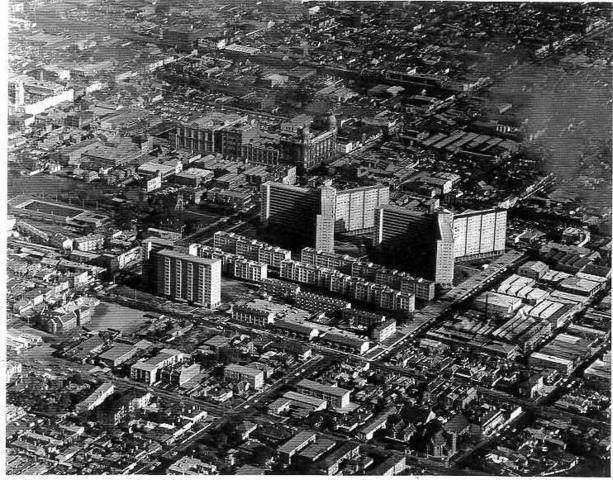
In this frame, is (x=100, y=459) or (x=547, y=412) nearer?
(x=100, y=459)

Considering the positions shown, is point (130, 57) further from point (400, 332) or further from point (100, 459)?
point (100, 459)

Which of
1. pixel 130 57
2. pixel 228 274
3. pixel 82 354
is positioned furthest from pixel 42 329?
pixel 130 57

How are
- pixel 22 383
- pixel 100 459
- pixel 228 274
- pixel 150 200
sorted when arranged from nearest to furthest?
1. pixel 100 459
2. pixel 22 383
3. pixel 228 274
4. pixel 150 200

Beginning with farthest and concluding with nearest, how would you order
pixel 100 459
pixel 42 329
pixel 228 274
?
pixel 228 274 → pixel 42 329 → pixel 100 459

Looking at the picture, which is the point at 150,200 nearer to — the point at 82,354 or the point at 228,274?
the point at 228,274

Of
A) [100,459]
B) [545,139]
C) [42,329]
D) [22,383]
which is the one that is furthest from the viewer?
[545,139]

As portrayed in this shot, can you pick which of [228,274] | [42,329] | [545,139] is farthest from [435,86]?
[42,329]

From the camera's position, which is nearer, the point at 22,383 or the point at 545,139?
the point at 22,383

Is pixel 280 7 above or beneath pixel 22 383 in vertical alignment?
above

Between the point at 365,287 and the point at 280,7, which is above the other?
the point at 280,7
